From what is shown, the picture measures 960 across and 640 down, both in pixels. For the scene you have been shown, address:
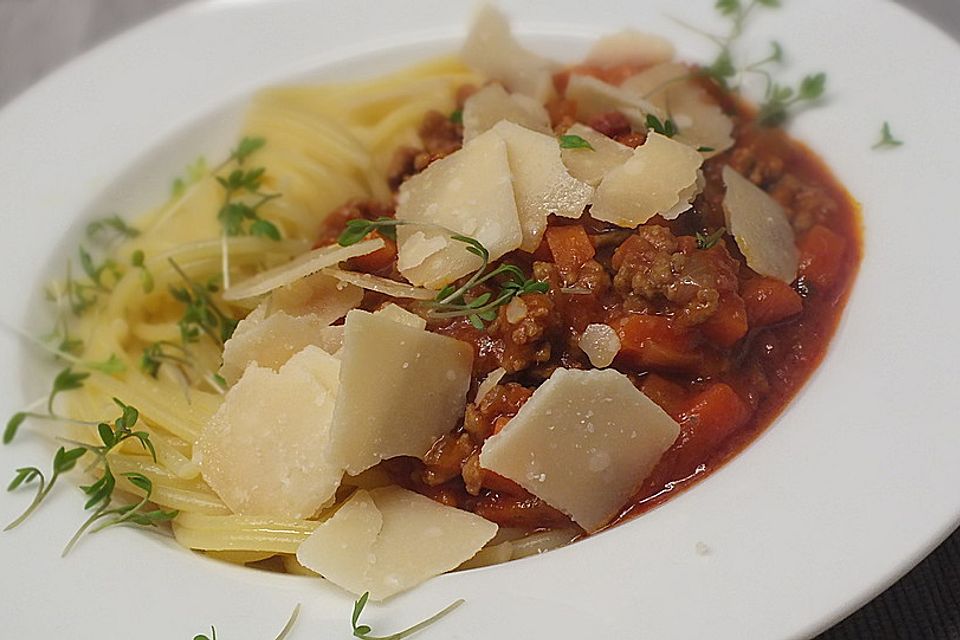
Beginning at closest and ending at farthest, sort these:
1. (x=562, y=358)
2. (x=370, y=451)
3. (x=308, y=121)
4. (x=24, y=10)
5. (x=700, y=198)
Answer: (x=370, y=451), (x=562, y=358), (x=700, y=198), (x=308, y=121), (x=24, y=10)

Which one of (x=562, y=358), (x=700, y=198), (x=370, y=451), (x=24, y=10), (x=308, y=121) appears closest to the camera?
(x=370, y=451)

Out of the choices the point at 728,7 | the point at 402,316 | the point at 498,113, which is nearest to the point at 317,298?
the point at 402,316

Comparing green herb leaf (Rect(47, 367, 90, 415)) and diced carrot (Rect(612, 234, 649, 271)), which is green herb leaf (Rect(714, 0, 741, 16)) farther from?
green herb leaf (Rect(47, 367, 90, 415))

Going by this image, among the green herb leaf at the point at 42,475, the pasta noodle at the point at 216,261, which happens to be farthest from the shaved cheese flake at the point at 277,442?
the green herb leaf at the point at 42,475

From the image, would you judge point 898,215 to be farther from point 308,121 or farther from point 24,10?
point 24,10

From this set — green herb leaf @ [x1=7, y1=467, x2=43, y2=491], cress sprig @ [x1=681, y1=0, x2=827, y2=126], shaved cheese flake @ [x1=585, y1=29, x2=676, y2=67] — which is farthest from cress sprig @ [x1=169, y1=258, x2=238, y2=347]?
cress sprig @ [x1=681, y1=0, x2=827, y2=126]

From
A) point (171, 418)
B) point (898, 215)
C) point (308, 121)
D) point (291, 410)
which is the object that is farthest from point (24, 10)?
point (898, 215)

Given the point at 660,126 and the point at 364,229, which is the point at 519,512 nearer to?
the point at 364,229
